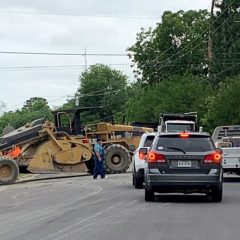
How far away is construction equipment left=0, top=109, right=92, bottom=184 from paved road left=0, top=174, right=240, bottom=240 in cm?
1142

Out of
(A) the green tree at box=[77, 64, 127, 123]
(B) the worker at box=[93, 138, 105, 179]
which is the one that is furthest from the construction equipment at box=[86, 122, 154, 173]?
(A) the green tree at box=[77, 64, 127, 123]

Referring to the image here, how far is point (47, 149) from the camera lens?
112 feet

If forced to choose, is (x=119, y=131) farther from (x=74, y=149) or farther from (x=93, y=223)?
(x=93, y=223)

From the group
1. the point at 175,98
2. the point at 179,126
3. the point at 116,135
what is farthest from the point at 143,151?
the point at 175,98

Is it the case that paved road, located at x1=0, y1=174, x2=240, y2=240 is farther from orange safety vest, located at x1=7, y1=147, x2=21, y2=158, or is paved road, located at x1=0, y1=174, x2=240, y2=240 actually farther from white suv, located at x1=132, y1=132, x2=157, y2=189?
orange safety vest, located at x1=7, y1=147, x2=21, y2=158

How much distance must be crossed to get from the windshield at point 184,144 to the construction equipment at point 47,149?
55.1ft

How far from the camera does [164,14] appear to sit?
80.6 m

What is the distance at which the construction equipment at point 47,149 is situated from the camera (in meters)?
34.1

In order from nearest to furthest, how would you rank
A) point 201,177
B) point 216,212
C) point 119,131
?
1. point 216,212
2. point 201,177
3. point 119,131

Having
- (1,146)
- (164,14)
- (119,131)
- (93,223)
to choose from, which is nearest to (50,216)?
(93,223)

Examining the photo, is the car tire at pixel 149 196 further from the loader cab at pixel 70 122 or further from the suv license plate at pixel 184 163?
the loader cab at pixel 70 122

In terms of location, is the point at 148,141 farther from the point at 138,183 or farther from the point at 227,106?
the point at 227,106

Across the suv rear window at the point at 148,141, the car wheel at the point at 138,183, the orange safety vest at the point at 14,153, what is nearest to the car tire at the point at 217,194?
the suv rear window at the point at 148,141

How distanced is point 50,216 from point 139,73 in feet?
222
